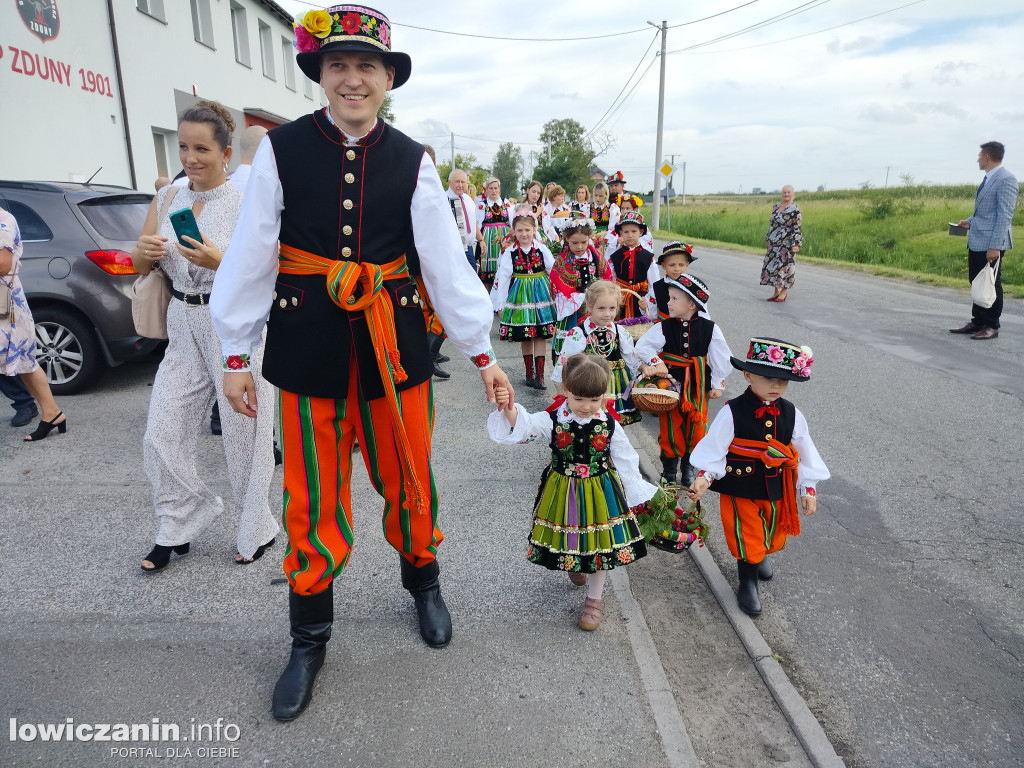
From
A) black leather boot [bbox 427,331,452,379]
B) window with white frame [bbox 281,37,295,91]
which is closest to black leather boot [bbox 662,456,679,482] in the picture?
black leather boot [bbox 427,331,452,379]

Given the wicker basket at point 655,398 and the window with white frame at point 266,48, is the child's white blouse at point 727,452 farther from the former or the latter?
the window with white frame at point 266,48

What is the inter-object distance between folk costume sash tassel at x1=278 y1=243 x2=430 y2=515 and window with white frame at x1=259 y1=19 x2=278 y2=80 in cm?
2232

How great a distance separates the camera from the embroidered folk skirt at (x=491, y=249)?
11047 millimetres

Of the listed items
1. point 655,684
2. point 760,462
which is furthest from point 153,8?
point 655,684

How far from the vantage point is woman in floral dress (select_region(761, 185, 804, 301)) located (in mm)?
12328

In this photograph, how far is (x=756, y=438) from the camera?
3.28 m

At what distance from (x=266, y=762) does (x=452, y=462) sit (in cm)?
276

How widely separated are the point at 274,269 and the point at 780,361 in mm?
2278

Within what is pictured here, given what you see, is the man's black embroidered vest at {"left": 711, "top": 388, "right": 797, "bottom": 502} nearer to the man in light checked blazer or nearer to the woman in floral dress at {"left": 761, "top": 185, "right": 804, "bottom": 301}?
the man in light checked blazer

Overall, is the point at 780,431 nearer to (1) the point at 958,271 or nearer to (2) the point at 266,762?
(2) the point at 266,762

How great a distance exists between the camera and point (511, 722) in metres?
2.45

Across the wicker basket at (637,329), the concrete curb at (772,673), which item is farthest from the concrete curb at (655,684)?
the wicker basket at (637,329)

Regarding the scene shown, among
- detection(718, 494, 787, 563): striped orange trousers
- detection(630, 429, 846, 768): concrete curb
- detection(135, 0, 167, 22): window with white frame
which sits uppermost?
detection(135, 0, 167, 22): window with white frame

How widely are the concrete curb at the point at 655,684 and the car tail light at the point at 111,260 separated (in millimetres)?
Result: 5145
